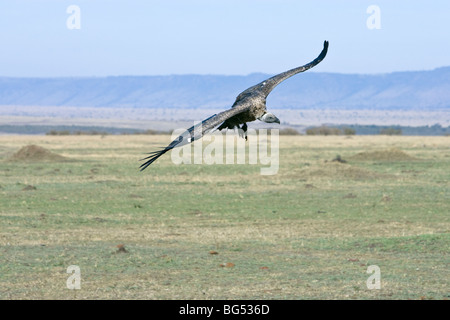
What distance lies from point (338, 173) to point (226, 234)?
15451mm

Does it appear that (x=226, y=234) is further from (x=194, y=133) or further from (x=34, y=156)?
(x=34, y=156)

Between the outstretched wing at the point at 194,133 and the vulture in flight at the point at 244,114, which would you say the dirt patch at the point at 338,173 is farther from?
the outstretched wing at the point at 194,133

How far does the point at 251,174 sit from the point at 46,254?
63.4ft

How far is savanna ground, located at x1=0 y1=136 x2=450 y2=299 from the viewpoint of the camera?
1196 centimetres

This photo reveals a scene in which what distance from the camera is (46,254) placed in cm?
1455

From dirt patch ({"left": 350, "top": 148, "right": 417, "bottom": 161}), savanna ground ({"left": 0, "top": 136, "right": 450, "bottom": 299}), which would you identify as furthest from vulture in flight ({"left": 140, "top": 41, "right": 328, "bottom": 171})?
dirt patch ({"left": 350, "top": 148, "right": 417, "bottom": 161})

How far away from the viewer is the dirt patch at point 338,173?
31547 millimetres

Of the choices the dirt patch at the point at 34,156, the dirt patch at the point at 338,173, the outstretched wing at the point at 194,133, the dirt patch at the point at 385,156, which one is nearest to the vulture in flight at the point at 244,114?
the outstretched wing at the point at 194,133

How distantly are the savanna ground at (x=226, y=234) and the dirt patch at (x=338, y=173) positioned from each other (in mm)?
40

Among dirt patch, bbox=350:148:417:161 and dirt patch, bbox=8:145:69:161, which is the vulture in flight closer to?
dirt patch, bbox=350:148:417:161

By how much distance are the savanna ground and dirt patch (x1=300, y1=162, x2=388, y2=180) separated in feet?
0.13

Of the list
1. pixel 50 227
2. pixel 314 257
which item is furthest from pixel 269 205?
pixel 314 257
